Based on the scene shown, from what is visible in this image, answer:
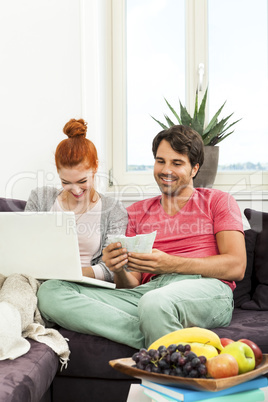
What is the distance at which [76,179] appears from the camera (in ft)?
7.38

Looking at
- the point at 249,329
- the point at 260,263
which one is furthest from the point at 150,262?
the point at 260,263

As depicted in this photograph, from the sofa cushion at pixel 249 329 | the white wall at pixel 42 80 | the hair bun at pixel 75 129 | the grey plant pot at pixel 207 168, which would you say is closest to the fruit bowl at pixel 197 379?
the sofa cushion at pixel 249 329

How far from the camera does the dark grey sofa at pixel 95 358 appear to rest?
1.40 metres

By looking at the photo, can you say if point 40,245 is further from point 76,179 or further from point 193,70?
point 193,70

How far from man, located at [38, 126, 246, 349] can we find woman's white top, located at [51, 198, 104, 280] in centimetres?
15

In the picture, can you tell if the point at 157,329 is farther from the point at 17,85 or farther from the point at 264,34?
the point at 264,34

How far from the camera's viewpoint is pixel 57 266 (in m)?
1.87

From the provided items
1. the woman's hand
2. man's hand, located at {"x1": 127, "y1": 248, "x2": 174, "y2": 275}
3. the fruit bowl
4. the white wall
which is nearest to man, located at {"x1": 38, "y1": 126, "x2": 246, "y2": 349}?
man's hand, located at {"x1": 127, "y1": 248, "x2": 174, "y2": 275}

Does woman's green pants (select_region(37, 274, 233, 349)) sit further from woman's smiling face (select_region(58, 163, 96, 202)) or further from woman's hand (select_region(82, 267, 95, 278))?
woman's smiling face (select_region(58, 163, 96, 202))

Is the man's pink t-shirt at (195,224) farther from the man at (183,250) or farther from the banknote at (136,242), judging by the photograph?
the banknote at (136,242)

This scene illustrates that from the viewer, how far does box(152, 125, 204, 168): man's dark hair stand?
221cm

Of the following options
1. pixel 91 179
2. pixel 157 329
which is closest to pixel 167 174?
pixel 91 179

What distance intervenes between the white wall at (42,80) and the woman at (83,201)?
707mm

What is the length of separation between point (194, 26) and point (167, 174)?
1.58m
